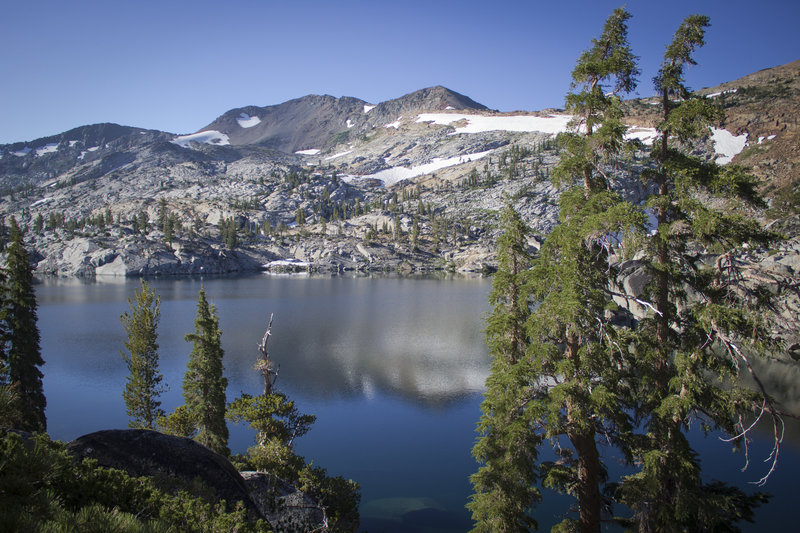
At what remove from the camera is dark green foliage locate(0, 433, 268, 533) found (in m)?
4.46

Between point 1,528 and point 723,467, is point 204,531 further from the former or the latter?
point 723,467

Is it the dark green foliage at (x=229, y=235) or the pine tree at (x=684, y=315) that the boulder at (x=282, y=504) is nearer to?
the pine tree at (x=684, y=315)

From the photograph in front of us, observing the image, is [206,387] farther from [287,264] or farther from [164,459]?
[287,264]

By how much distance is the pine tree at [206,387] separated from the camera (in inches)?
844

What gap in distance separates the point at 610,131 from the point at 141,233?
6470 inches

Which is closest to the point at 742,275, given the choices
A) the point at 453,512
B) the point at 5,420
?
the point at 5,420

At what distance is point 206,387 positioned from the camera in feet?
71.5

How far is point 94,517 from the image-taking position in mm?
4738

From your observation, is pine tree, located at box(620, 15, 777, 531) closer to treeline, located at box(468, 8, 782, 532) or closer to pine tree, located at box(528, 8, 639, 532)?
treeline, located at box(468, 8, 782, 532)

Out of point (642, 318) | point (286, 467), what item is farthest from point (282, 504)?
point (642, 318)

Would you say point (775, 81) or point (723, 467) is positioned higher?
point (775, 81)

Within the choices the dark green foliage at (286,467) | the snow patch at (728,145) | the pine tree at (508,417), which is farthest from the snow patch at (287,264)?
the snow patch at (728,145)

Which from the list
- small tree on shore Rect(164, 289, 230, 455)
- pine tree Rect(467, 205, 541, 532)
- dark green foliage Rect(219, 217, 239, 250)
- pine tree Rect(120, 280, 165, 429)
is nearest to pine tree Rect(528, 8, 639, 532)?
pine tree Rect(467, 205, 541, 532)

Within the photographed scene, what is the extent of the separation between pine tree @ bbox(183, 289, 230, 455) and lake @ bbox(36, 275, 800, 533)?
5228mm
